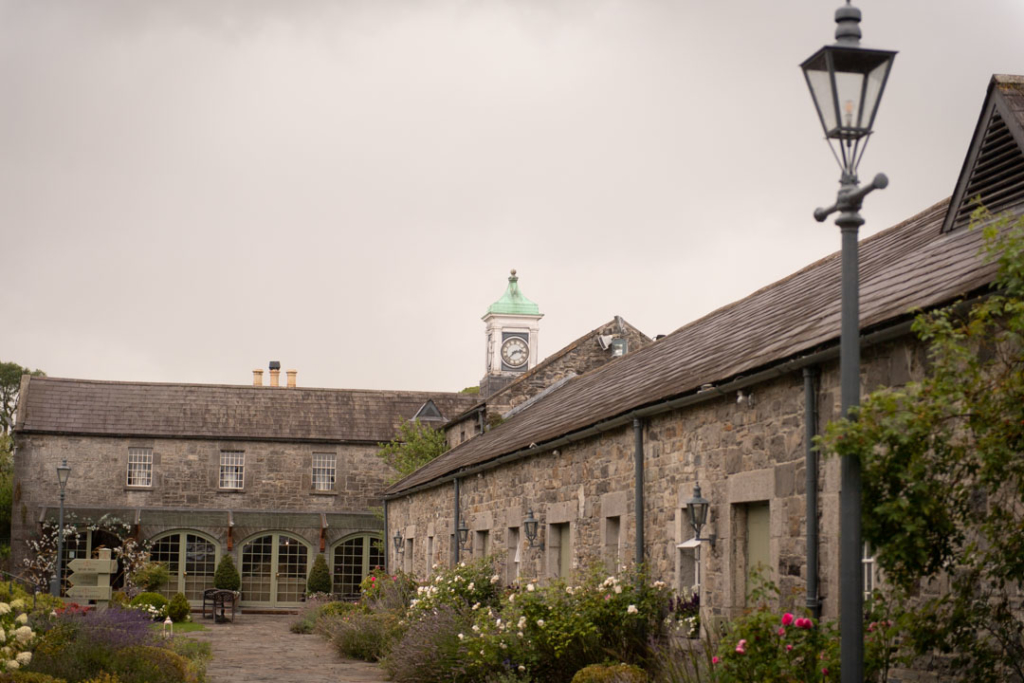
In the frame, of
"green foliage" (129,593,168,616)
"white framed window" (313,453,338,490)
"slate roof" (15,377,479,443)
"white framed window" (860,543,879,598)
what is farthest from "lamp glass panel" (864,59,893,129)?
"white framed window" (313,453,338,490)

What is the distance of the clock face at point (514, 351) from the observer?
69.7 m

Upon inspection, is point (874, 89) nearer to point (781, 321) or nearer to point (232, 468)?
point (781, 321)

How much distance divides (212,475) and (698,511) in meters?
30.7

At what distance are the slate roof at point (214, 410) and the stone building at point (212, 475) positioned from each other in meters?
0.05

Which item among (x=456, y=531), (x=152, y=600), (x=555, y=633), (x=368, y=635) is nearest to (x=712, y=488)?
(x=555, y=633)

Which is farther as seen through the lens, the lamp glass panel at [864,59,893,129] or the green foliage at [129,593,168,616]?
the green foliage at [129,593,168,616]

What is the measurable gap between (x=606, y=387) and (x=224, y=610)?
1850 cm

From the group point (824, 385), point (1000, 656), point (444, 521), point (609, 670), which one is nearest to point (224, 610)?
point (444, 521)

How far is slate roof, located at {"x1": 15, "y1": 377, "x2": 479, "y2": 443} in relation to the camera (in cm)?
3925

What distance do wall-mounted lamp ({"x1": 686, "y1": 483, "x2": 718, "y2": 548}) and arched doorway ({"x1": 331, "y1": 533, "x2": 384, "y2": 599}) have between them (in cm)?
2863

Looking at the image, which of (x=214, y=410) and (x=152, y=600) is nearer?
(x=152, y=600)

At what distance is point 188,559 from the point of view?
38.1m

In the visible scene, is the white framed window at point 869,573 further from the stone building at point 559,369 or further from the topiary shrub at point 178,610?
the topiary shrub at point 178,610

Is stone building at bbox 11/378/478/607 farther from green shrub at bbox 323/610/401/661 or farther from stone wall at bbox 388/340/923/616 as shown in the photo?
stone wall at bbox 388/340/923/616
